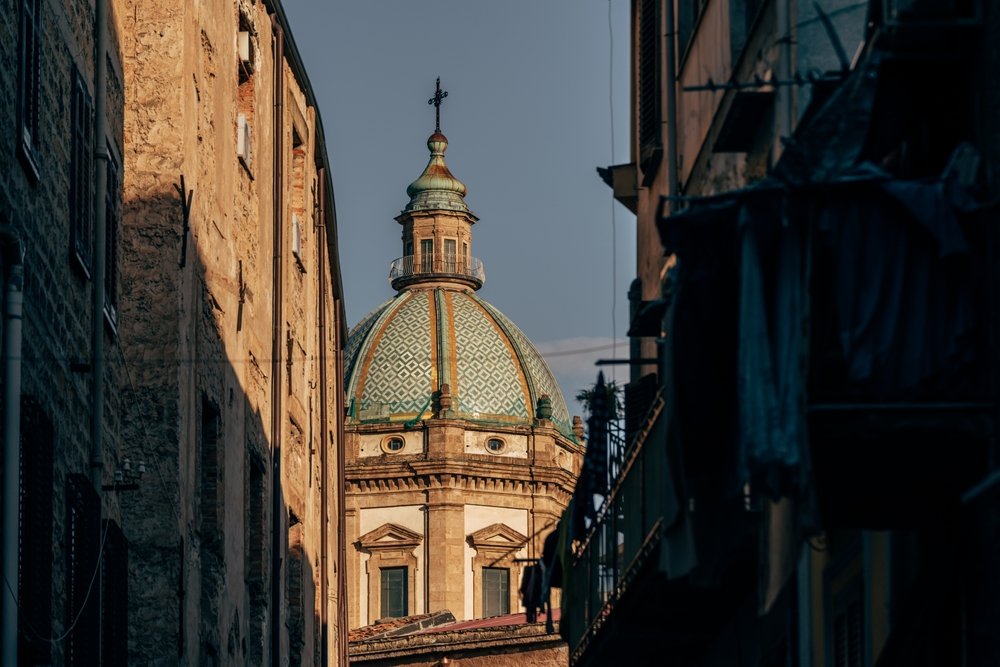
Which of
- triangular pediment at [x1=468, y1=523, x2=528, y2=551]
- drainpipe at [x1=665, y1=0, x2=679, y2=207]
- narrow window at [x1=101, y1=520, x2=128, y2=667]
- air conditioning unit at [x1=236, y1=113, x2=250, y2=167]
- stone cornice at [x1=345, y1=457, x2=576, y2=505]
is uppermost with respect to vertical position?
stone cornice at [x1=345, y1=457, x2=576, y2=505]

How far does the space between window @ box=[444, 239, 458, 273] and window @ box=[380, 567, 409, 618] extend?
33.9 ft

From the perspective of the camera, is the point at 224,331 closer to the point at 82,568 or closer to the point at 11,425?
the point at 82,568

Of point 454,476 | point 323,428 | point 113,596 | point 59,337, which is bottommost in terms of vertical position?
point 113,596

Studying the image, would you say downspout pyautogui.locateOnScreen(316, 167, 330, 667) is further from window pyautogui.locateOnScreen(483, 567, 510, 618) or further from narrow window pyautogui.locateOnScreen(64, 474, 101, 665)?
window pyautogui.locateOnScreen(483, 567, 510, 618)

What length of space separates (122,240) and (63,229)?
6.46 m

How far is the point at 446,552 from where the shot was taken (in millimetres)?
77500

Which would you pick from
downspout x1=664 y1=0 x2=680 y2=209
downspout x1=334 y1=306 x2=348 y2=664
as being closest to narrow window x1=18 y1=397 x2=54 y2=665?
downspout x1=664 y1=0 x2=680 y2=209

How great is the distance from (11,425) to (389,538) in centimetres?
6371

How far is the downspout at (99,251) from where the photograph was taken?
17.8 metres

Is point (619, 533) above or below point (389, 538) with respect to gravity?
below

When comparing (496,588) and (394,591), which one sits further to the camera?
(496,588)

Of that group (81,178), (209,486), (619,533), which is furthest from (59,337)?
(209,486)

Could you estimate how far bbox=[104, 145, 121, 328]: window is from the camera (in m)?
19.3

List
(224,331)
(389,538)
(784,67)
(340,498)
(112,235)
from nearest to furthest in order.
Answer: (784,67) → (112,235) → (224,331) → (340,498) → (389,538)
